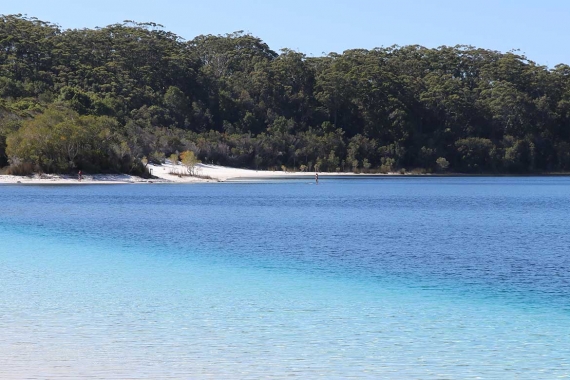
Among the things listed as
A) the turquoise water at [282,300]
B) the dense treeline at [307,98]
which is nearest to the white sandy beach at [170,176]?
the dense treeline at [307,98]

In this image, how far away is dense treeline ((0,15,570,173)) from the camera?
106125mm

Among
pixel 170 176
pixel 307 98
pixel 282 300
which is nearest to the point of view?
pixel 282 300

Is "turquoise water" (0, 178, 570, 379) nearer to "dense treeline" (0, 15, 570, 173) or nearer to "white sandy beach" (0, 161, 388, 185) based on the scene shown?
"white sandy beach" (0, 161, 388, 185)

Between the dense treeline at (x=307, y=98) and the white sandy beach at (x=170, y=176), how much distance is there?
4.01 metres

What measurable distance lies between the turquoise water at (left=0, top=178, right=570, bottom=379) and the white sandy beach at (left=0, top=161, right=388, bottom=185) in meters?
35.3

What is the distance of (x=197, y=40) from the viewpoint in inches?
5709

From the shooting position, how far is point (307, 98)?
121m

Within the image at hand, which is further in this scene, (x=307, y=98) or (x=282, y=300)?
(x=307, y=98)

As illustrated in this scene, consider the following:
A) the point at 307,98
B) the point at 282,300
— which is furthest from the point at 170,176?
the point at 282,300

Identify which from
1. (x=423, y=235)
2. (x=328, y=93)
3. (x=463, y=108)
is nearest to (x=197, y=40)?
(x=328, y=93)

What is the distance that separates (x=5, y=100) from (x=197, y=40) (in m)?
60.3

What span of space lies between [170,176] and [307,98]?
135 ft

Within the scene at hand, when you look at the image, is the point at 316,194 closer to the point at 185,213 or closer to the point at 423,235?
the point at 185,213

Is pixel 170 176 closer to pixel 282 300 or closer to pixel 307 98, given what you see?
pixel 307 98
